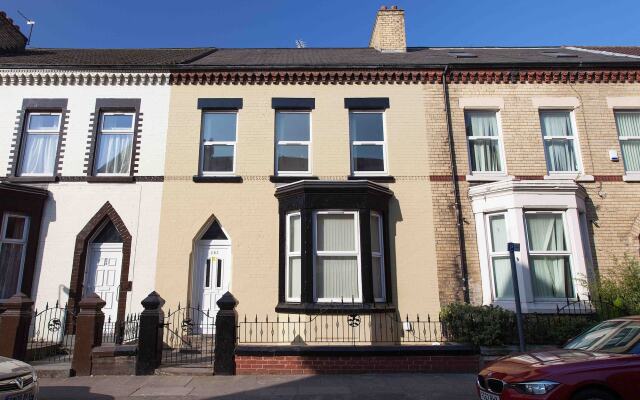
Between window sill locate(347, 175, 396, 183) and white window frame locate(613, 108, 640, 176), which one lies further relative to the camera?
white window frame locate(613, 108, 640, 176)

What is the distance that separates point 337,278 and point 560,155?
7.42m

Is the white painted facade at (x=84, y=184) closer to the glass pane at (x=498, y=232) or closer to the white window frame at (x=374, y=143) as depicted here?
the white window frame at (x=374, y=143)

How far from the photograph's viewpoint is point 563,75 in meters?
12.6

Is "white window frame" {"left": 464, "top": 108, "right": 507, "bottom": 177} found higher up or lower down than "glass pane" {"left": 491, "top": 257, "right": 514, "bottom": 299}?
higher up

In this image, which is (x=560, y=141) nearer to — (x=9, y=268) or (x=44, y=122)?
(x=44, y=122)

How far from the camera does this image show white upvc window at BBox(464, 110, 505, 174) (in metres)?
12.2

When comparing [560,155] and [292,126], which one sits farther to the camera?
[292,126]

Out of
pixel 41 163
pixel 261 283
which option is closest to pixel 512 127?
pixel 261 283

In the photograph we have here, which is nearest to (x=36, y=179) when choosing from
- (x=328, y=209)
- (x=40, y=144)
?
(x=40, y=144)

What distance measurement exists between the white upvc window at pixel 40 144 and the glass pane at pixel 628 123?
640 inches

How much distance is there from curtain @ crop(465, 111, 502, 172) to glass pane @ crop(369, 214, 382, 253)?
333 centimetres

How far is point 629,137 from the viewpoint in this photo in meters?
12.3

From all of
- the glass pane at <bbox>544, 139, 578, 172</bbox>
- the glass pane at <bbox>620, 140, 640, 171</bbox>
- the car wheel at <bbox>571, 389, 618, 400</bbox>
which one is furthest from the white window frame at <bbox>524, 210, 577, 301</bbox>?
the car wheel at <bbox>571, 389, 618, 400</bbox>

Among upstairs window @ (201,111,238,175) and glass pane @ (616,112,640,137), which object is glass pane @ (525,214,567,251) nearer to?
glass pane @ (616,112,640,137)
